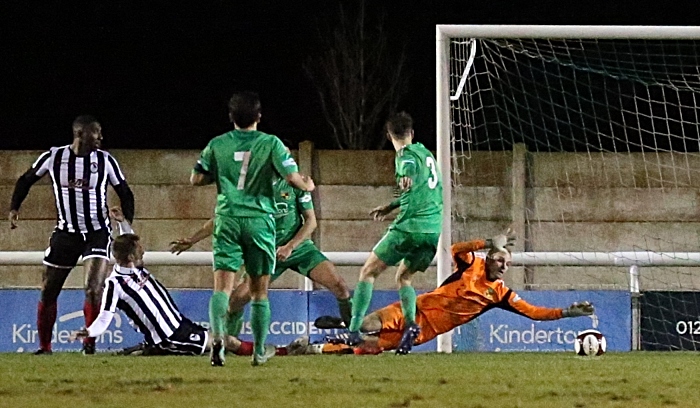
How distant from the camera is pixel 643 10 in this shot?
2716 cm

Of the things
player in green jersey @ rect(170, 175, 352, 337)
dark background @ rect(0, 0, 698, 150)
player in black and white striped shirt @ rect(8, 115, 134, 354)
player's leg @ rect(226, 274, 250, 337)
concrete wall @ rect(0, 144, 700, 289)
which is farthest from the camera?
dark background @ rect(0, 0, 698, 150)

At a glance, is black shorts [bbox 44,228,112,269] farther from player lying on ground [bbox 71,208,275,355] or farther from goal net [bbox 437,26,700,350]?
goal net [bbox 437,26,700,350]

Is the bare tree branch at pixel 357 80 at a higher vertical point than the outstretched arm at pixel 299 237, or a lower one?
higher

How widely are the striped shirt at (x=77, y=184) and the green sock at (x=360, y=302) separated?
Answer: 6.24 feet

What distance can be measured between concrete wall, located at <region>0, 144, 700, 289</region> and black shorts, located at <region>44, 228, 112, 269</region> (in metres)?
3.68

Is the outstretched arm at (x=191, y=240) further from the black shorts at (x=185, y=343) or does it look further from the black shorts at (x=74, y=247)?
the black shorts at (x=74, y=247)

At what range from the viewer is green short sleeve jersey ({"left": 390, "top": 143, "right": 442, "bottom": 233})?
31.6ft

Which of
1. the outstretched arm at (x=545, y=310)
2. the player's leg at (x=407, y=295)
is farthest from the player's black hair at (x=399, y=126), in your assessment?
the outstretched arm at (x=545, y=310)

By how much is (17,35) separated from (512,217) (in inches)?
683

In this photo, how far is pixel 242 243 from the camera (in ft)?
26.7

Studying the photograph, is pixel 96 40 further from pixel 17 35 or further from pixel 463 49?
pixel 463 49

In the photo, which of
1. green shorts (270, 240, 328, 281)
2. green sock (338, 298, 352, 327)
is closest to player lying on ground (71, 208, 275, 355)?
green shorts (270, 240, 328, 281)

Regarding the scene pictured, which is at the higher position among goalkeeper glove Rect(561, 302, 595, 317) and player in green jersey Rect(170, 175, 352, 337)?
player in green jersey Rect(170, 175, 352, 337)

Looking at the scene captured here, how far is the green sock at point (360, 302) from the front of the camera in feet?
31.9
